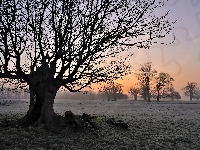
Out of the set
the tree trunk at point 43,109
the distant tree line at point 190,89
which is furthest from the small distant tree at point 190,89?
the tree trunk at point 43,109

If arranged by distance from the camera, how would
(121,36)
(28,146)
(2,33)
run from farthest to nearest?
(121,36) < (2,33) < (28,146)

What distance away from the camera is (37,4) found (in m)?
14.2

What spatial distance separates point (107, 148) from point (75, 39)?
691cm

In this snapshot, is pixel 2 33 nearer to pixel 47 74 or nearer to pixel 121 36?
pixel 47 74

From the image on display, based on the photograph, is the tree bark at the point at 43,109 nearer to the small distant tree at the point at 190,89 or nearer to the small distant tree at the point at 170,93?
the small distant tree at the point at 170,93

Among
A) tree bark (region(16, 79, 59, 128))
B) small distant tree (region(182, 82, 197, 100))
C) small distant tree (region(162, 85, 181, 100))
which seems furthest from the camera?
small distant tree (region(182, 82, 197, 100))

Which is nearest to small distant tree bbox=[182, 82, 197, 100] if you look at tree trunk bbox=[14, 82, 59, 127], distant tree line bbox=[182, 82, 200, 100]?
distant tree line bbox=[182, 82, 200, 100]

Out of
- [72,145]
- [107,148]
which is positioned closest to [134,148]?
[107,148]

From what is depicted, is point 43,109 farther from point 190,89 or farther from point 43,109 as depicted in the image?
point 190,89

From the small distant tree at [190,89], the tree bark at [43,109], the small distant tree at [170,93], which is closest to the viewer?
the tree bark at [43,109]

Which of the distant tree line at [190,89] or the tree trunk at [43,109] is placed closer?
the tree trunk at [43,109]

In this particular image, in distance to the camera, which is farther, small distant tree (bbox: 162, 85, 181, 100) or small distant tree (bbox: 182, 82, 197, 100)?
small distant tree (bbox: 182, 82, 197, 100)

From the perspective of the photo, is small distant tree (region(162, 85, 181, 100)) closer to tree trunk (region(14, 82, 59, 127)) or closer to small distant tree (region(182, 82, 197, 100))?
small distant tree (region(182, 82, 197, 100))

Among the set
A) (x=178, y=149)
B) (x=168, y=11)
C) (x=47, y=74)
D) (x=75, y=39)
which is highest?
(x=168, y=11)
